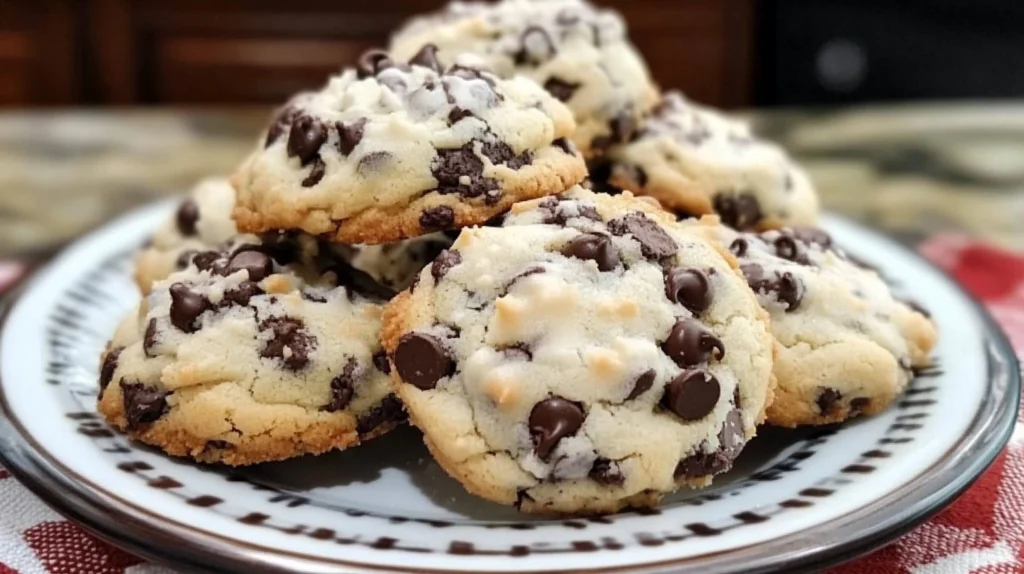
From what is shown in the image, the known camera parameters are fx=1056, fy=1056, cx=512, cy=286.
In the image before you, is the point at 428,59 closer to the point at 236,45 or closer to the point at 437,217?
the point at 437,217

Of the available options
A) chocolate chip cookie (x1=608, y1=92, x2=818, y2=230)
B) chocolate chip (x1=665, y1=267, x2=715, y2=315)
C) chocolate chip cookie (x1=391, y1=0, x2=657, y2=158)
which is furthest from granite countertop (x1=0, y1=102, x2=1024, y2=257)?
chocolate chip (x1=665, y1=267, x2=715, y2=315)

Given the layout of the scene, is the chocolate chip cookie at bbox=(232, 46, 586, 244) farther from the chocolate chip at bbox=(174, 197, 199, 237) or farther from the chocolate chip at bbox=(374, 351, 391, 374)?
the chocolate chip at bbox=(174, 197, 199, 237)

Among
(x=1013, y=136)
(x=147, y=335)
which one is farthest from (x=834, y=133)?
(x=147, y=335)

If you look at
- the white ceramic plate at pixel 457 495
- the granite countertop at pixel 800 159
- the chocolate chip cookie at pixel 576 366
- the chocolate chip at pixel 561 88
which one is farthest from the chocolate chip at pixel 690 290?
the granite countertop at pixel 800 159

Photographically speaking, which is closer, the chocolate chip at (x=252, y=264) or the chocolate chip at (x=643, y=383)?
the chocolate chip at (x=643, y=383)

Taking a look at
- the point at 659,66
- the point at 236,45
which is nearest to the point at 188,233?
the point at 236,45

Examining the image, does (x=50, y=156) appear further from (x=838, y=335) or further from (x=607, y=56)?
(x=838, y=335)

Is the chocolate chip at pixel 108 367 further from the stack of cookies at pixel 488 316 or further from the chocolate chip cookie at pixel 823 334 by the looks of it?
the chocolate chip cookie at pixel 823 334

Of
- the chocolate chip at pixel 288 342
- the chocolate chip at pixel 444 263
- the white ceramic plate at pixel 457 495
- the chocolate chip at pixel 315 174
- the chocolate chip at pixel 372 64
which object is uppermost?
the chocolate chip at pixel 372 64
